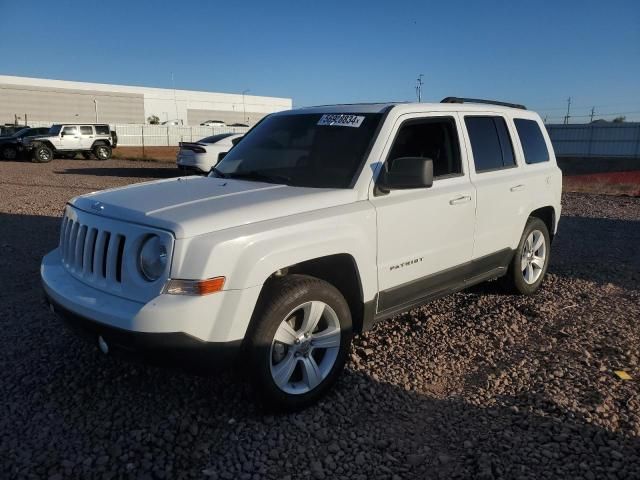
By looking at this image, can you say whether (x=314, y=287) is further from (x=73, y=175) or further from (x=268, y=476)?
(x=73, y=175)

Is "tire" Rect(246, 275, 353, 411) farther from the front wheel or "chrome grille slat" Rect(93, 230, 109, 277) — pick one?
the front wheel

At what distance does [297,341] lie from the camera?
3.28m

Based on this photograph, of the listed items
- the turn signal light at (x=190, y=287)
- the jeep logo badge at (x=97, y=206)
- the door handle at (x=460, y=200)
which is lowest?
the turn signal light at (x=190, y=287)

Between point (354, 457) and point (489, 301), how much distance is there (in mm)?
2957

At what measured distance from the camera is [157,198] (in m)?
3.37

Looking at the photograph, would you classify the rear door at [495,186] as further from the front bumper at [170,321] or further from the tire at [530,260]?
the front bumper at [170,321]

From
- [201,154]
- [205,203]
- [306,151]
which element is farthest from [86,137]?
[205,203]

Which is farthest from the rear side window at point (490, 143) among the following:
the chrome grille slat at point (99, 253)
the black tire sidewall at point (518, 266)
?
the chrome grille slat at point (99, 253)

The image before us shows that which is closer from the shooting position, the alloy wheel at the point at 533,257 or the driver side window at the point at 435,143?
the driver side window at the point at 435,143

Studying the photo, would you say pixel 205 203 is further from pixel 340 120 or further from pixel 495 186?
pixel 495 186

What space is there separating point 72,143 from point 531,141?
26078 mm

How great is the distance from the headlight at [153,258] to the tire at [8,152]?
27372mm

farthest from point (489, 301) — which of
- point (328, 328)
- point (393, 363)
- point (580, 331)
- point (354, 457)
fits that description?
point (354, 457)

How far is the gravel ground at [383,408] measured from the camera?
2.82 metres
